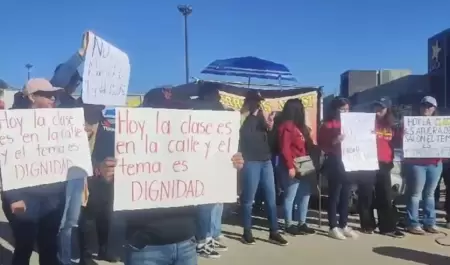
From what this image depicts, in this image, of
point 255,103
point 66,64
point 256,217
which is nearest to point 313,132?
point 256,217

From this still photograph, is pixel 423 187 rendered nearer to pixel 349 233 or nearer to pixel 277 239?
pixel 349 233

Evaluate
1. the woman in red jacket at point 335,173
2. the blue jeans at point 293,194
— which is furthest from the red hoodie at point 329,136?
the blue jeans at point 293,194

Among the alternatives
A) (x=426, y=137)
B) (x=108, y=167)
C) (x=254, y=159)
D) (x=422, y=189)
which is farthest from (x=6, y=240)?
(x=426, y=137)

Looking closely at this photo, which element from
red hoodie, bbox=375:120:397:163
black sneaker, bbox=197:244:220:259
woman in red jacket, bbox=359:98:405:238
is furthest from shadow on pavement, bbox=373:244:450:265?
black sneaker, bbox=197:244:220:259

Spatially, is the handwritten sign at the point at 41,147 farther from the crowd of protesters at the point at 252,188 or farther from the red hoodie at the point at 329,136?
the red hoodie at the point at 329,136

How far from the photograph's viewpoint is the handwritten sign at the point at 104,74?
13.8 ft

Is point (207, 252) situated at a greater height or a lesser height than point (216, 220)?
lesser

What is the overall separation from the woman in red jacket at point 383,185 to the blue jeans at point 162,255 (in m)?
4.83

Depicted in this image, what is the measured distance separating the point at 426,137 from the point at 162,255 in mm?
5438

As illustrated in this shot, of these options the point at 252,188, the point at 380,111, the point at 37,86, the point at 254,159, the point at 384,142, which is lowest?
the point at 252,188

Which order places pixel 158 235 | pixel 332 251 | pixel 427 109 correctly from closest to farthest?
pixel 158 235
pixel 332 251
pixel 427 109

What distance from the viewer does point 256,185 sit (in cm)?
676

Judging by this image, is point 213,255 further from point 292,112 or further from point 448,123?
point 448,123

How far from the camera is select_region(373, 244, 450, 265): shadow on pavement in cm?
602
